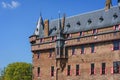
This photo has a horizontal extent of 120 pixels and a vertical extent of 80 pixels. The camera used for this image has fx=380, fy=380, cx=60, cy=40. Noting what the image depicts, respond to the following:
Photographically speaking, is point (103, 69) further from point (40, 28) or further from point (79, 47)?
point (40, 28)

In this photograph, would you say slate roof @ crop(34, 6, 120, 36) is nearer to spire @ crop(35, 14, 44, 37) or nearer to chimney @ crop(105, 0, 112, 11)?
chimney @ crop(105, 0, 112, 11)

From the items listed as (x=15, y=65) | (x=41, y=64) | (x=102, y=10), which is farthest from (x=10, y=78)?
(x=102, y=10)

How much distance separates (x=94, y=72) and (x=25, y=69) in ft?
143

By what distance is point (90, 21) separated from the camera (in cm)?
6981

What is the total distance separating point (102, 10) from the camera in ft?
231

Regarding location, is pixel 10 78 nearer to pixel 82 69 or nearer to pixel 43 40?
pixel 43 40

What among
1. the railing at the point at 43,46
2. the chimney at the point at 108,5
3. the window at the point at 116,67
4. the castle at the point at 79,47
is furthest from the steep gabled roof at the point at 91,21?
the window at the point at 116,67

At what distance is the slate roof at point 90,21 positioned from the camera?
2589 inches

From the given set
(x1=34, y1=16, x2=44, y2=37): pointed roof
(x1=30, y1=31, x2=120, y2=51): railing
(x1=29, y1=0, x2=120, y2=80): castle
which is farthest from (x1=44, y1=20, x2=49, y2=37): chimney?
(x1=30, y1=31, x2=120, y2=51): railing

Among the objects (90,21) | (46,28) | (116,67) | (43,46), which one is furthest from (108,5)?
(43,46)

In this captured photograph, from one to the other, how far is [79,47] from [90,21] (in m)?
5.31

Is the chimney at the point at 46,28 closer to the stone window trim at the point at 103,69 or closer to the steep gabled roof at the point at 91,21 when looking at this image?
the steep gabled roof at the point at 91,21

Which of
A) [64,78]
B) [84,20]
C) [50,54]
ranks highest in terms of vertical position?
[84,20]

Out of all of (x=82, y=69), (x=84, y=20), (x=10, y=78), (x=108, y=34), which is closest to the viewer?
(x=108, y=34)
